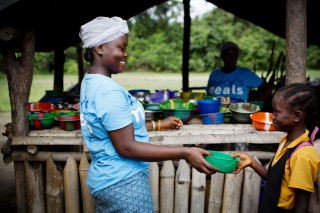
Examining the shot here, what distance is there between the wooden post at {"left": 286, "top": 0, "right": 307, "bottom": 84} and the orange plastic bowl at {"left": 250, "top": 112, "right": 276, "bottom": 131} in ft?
1.34

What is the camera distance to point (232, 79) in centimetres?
433

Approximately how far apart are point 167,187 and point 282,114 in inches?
53.2

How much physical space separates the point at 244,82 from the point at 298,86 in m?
2.49

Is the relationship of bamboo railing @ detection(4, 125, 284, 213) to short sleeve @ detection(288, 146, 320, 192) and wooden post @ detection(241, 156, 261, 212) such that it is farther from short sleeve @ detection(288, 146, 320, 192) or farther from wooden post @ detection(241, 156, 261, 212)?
short sleeve @ detection(288, 146, 320, 192)

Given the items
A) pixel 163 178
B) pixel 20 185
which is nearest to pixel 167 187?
pixel 163 178

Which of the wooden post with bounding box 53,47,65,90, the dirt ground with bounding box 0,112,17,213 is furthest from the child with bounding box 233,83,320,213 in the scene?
the wooden post with bounding box 53,47,65,90

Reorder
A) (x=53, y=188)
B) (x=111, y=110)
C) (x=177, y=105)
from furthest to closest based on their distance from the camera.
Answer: (x=177, y=105)
(x=53, y=188)
(x=111, y=110)

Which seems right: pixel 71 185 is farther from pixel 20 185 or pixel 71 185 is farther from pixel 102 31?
pixel 102 31

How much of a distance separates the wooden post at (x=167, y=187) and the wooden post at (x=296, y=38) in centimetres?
131

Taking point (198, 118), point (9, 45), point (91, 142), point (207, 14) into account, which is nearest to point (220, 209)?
point (198, 118)

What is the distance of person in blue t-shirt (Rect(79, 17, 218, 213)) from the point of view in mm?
1438

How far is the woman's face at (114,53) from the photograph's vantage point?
1.53m

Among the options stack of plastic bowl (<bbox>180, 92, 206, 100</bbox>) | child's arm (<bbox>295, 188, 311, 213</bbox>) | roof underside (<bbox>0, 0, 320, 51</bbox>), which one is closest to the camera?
child's arm (<bbox>295, 188, 311, 213</bbox>)

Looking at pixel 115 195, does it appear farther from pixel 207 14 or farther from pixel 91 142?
pixel 207 14
